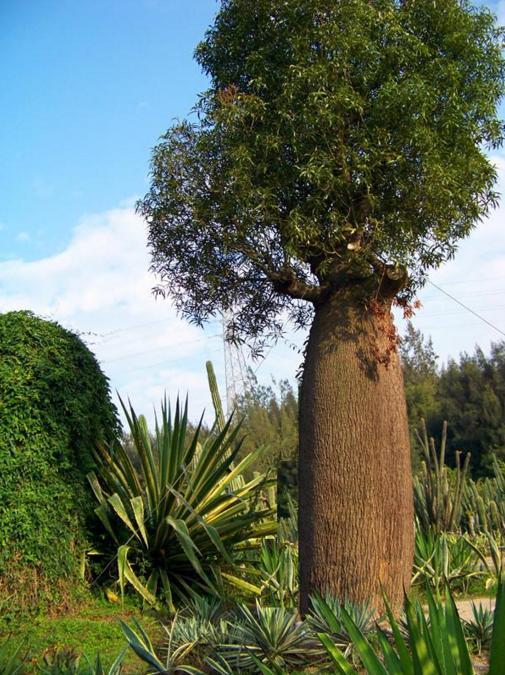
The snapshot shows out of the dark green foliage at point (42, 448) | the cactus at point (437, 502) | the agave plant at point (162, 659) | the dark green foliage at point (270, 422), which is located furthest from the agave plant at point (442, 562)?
the dark green foliage at point (270, 422)

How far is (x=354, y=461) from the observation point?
22.9 ft

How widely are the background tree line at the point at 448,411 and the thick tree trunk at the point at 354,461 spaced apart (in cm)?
2402

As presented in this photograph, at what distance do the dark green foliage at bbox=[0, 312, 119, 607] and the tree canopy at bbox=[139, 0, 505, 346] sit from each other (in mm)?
2004

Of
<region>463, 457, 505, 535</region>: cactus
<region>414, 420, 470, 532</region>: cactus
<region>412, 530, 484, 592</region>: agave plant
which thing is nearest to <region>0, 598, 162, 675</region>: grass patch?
<region>412, 530, 484, 592</region>: agave plant

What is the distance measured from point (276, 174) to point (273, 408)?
117 ft

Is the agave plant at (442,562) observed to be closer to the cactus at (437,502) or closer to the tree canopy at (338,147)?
the cactus at (437,502)

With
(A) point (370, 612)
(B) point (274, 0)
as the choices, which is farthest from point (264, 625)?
(B) point (274, 0)

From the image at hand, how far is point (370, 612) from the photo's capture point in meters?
6.08

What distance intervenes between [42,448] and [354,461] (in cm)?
337

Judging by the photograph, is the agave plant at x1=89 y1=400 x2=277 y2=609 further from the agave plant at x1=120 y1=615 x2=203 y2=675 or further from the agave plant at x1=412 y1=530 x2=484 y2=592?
the agave plant at x1=120 y1=615 x2=203 y2=675

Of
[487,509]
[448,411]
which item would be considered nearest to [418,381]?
[448,411]

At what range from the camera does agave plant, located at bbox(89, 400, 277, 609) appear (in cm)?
842

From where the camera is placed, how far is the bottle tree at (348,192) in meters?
6.91

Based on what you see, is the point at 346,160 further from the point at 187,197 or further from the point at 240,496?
the point at 240,496
